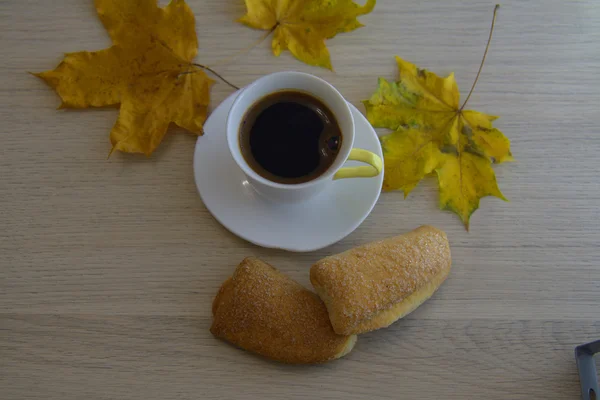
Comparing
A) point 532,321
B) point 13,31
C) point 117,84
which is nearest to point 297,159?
point 117,84

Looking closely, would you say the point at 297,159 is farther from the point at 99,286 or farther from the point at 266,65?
the point at 99,286

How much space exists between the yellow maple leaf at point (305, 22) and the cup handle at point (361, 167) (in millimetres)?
259

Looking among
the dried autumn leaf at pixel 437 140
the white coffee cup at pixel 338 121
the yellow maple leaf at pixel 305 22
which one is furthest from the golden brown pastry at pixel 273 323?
the yellow maple leaf at pixel 305 22

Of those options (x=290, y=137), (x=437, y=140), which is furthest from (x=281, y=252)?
(x=437, y=140)

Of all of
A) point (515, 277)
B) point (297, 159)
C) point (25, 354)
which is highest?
point (297, 159)

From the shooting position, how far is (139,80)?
2.73 ft

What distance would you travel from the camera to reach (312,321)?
2.40 feet

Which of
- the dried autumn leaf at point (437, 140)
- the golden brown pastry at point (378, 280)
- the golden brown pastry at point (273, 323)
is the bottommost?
the golden brown pastry at point (273, 323)

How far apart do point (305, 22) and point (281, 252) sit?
407mm

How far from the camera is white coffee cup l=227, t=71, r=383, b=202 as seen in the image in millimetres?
685

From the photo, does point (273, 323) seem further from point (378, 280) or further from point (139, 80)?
point (139, 80)

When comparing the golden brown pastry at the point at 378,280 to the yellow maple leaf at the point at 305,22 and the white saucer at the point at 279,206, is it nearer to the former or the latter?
the white saucer at the point at 279,206

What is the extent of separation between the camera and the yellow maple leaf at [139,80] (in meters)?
0.83

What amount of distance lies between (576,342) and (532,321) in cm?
8
